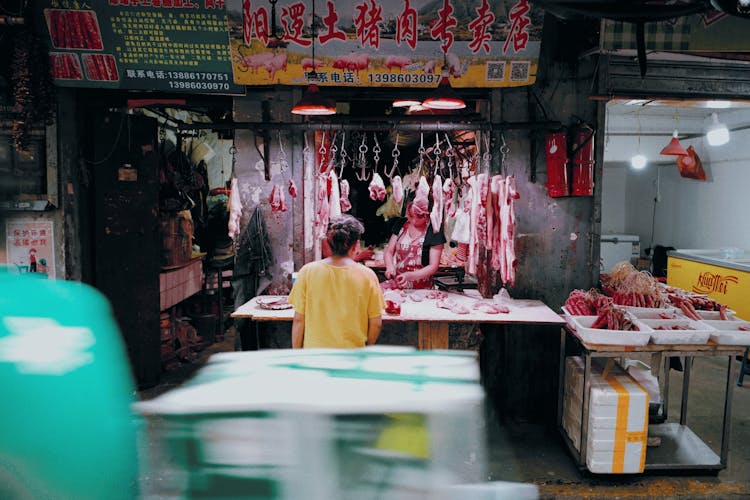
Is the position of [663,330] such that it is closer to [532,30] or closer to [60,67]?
[532,30]

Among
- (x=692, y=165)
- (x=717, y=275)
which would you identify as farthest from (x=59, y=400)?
(x=692, y=165)

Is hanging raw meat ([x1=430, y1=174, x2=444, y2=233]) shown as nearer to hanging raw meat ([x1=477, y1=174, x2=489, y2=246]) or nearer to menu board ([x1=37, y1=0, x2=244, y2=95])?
hanging raw meat ([x1=477, y1=174, x2=489, y2=246])

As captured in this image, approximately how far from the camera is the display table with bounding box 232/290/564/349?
17.1 ft

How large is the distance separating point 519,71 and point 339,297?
3588mm

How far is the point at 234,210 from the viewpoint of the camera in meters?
6.01

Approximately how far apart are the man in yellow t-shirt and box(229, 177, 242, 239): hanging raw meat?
238 centimetres

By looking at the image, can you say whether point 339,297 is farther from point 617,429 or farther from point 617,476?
point 617,476

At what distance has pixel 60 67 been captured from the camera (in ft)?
18.5

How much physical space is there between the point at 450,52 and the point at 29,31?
14.4ft

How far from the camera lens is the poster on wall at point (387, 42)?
18.1 ft

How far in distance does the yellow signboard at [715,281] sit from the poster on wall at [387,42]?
5.44 meters

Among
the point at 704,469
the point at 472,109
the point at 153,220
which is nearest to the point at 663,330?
the point at 704,469

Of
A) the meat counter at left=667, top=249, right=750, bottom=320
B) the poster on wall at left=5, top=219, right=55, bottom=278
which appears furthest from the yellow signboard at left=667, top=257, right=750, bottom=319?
the poster on wall at left=5, top=219, right=55, bottom=278

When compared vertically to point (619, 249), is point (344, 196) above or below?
above
